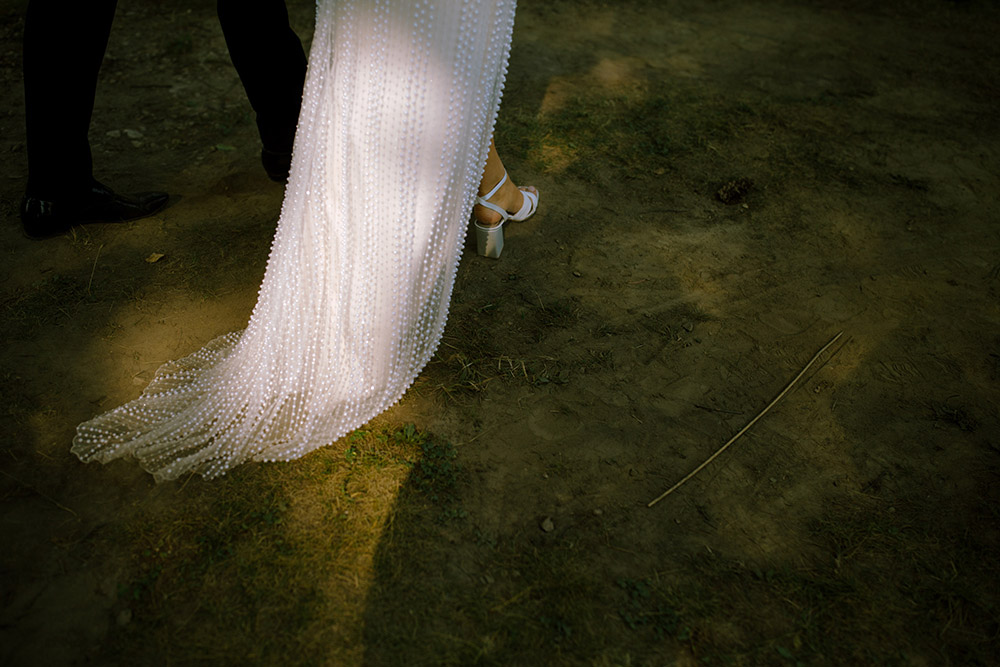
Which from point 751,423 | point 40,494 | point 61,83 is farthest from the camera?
point 61,83

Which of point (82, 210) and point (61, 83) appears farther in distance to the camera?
point (82, 210)

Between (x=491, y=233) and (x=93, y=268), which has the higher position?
(x=491, y=233)

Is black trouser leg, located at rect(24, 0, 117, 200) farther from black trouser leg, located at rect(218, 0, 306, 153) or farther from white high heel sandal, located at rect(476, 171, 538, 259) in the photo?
white high heel sandal, located at rect(476, 171, 538, 259)

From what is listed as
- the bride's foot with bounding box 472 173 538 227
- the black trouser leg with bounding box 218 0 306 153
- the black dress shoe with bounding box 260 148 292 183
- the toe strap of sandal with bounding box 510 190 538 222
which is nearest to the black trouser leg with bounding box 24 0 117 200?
the black trouser leg with bounding box 218 0 306 153

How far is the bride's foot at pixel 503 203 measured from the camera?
224cm

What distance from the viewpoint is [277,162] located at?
8.21ft

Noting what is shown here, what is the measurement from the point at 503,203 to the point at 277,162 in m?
0.96

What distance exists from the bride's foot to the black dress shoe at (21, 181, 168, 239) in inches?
54.2

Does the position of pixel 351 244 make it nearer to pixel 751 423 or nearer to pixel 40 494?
pixel 40 494

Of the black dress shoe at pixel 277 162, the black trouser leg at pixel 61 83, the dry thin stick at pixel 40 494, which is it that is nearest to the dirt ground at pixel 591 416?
the dry thin stick at pixel 40 494

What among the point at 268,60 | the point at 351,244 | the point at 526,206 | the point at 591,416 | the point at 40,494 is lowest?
the point at 40,494

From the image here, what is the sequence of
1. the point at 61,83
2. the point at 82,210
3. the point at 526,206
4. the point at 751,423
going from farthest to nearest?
the point at 526,206, the point at 82,210, the point at 61,83, the point at 751,423

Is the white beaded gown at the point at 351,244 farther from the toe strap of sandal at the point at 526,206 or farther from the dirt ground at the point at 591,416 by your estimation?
the toe strap of sandal at the point at 526,206

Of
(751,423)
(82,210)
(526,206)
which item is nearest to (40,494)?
(82,210)
